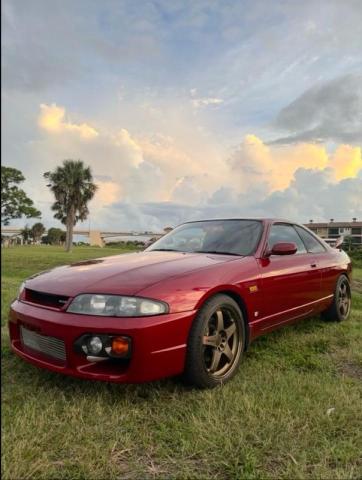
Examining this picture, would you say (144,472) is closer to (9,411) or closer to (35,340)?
(9,411)

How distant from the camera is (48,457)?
2025mm

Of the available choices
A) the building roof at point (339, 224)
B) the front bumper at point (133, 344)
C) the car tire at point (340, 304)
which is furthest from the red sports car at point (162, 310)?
the building roof at point (339, 224)

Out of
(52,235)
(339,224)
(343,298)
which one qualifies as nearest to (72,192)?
(52,235)

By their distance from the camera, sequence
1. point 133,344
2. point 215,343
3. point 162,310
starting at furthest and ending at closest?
point 215,343 → point 162,310 → point 133,344

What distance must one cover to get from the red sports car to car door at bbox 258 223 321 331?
0.6 inches

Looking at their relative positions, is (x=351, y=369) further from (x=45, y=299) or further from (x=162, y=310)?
(x=45, y=299)

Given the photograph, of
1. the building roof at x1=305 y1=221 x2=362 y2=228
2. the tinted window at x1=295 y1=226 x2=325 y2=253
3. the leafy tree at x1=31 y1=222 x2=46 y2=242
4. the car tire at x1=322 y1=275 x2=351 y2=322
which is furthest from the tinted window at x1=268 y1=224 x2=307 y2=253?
the building roof at x1=305 y1=221 x2=362 y2=228

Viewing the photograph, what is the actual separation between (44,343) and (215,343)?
3.95 ft

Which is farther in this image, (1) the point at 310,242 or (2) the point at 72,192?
(2) the point at 72,192

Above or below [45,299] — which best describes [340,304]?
below

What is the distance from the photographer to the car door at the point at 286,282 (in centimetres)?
368

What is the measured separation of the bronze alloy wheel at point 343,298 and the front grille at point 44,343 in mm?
3744

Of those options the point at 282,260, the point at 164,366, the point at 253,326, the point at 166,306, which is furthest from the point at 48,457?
the point at 282,260

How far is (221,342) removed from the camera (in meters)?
3.11
